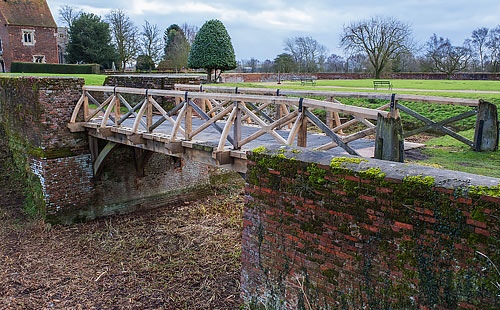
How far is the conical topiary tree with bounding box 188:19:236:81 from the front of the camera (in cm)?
2139

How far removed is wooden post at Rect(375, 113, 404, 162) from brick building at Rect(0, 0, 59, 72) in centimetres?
4037

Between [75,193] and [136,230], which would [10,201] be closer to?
[75,193]

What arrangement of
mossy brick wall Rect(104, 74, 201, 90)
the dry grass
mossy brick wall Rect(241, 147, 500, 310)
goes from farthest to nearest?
mossy brick wall Rect(104, 74, 201, 90), the dry grass, mossy brick wall Rect(241, 147, 500, 310)

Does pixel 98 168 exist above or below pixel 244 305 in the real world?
above

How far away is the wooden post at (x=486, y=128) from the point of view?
22.2ft

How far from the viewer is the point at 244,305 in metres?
5.63

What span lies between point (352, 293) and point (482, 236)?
146 cm

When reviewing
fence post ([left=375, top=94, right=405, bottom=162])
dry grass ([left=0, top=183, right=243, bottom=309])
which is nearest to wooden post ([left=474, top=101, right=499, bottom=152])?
fence post ([left=375, top=94, right=405, bottom=162])

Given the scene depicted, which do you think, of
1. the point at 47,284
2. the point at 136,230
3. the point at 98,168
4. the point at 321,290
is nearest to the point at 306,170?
the point at 321,290

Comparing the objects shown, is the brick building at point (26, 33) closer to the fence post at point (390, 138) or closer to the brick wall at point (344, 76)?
the brick wall at point (344, 76)

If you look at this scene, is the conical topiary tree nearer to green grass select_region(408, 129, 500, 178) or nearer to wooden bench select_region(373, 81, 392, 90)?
wooden bench select_region(373, 81, 392, 90)

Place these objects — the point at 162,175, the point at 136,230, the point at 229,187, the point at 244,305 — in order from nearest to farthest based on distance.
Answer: the point at 244,305
the point at 136,230
the point at 162,175
the point at 229,187

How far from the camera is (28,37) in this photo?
38.5m

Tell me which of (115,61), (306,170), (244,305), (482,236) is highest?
(115,61)
